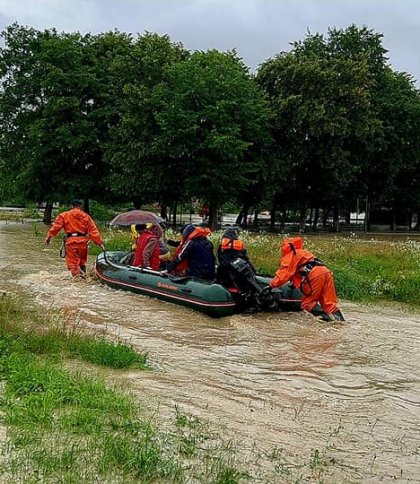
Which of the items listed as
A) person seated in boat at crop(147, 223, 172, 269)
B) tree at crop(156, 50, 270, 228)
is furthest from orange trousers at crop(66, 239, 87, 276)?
tree at crop(156, 50, 270, 228)

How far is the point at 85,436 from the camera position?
199 inches

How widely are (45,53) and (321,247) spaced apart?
2234cm

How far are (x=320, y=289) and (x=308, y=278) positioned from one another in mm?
273

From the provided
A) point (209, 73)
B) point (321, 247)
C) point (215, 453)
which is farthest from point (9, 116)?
point (215, 453)

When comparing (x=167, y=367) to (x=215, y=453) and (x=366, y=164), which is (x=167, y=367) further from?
(x=366, y=164)

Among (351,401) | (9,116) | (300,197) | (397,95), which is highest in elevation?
(397,95)

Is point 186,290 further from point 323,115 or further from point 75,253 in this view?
point 323,115

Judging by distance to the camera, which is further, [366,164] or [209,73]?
[366,164]

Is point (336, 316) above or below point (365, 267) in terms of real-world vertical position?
below

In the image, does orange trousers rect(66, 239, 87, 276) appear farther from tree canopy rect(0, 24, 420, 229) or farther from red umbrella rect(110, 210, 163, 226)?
tree canopy rect(0, 24, 420, 229)

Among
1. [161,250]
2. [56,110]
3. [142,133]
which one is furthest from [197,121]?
[161,250]

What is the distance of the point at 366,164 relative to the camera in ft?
128

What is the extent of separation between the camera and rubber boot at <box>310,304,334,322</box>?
1125 cm

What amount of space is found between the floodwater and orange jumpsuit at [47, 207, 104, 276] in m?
1.07
